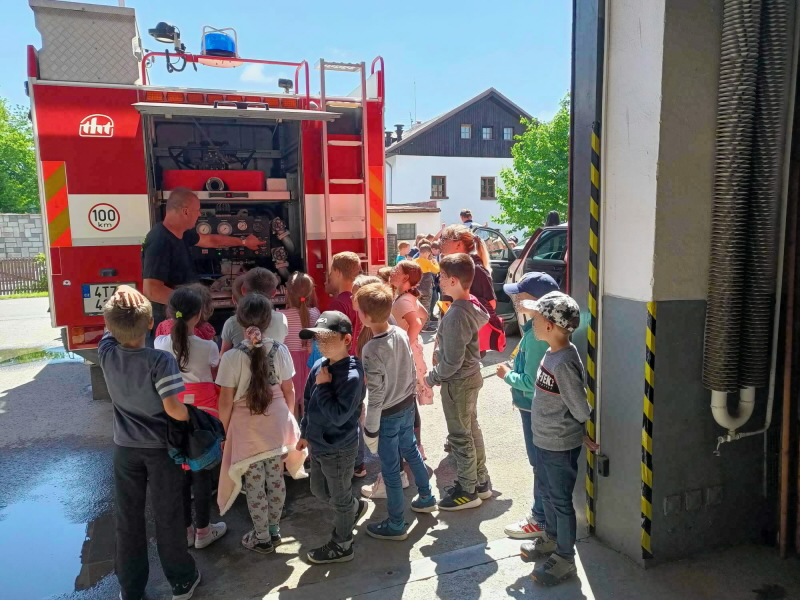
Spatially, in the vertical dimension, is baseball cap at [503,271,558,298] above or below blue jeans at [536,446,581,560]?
above

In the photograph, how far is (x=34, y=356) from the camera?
9266 millimetres

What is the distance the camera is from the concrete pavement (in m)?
3.09

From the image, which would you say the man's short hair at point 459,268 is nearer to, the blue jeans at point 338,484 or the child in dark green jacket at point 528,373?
the child in dark green jacket at point 528,373

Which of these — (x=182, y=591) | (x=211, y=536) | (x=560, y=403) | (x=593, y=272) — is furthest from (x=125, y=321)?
(x=593, y=272)

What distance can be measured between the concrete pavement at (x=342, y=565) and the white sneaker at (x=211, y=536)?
0.05 metres

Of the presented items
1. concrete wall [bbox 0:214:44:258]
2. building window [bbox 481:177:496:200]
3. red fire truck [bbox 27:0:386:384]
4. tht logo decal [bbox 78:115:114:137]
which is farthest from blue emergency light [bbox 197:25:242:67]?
building window [bbox 481:177:496:200]

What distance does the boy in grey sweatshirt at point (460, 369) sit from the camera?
12.8 feet

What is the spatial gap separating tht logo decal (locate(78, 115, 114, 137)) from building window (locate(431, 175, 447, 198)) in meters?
33.1

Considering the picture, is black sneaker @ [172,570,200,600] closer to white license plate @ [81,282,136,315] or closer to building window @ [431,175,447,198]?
white license plate @ [81,282,136,315]

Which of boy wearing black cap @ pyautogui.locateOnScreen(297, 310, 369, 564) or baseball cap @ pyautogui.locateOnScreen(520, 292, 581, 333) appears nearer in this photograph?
baseball cap @ pyautogui.locateOnScreen(520, 292, 581, 333)

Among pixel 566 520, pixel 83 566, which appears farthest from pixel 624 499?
pixel 83 566

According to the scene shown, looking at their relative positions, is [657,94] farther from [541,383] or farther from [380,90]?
[380,90]

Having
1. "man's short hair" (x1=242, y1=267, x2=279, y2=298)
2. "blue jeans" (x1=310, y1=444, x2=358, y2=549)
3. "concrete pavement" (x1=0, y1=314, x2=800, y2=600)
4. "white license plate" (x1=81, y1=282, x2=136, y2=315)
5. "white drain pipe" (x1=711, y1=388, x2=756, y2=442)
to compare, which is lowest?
"concrete pavement" (x1=0, y1=314, x2=800, y2=600)

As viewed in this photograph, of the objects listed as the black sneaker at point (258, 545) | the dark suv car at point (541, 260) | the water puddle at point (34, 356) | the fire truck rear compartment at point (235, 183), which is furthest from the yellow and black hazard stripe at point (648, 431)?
the water puddle at point (34, 356)
